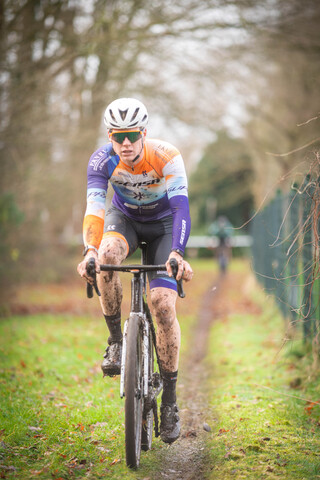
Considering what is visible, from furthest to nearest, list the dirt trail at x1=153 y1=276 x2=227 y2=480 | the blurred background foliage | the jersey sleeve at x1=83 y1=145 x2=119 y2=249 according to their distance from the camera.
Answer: the blurred background foliage
the jersey sleeve at x1=83 y1=145 x2=119 y2=249
the dirt trail at x1=153 y1=276 x2=227 y2=480

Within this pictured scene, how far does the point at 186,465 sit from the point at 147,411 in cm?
51

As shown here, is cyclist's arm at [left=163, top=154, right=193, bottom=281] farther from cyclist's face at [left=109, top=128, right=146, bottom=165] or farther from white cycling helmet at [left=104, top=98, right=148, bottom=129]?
white cycling helmet at [left=104, top=98, right=148, bottom=129]

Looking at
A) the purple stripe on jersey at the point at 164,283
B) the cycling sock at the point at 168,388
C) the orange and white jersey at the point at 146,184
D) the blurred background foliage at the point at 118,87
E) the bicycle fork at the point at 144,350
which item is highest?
the blurred background foliage at the point at 118,87

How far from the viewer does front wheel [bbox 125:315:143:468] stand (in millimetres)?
3477

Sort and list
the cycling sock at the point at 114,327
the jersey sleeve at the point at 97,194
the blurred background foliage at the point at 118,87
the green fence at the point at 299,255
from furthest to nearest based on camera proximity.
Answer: the blurred background foliage at the point at 118,87 < the green fence at the point at 299,255 < the cycling sock at the point at 114,327 < the jersey sleeve at the point at 97,194

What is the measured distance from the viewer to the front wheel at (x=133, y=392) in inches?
137

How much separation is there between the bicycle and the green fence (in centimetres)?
104

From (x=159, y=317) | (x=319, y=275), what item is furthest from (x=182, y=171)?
(x=319, y=275)

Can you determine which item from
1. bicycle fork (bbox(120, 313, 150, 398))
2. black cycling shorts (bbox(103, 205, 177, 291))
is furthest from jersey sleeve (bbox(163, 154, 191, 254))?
bicycle fork (bbox(120, 313, 150, 398))

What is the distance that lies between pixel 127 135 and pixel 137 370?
180 cm

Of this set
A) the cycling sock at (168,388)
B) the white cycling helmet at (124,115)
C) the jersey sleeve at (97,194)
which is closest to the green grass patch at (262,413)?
the cycling sock at (168,388)

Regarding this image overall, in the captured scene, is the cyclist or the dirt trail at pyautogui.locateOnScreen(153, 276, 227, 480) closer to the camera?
the dirt trail at pyautogui.locateOnScreen(153, 276, 227, 480)

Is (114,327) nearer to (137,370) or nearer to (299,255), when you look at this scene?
(137,370)

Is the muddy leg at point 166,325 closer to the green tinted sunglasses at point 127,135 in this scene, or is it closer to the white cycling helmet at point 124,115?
the green tinted sunglasses at point 127,135
